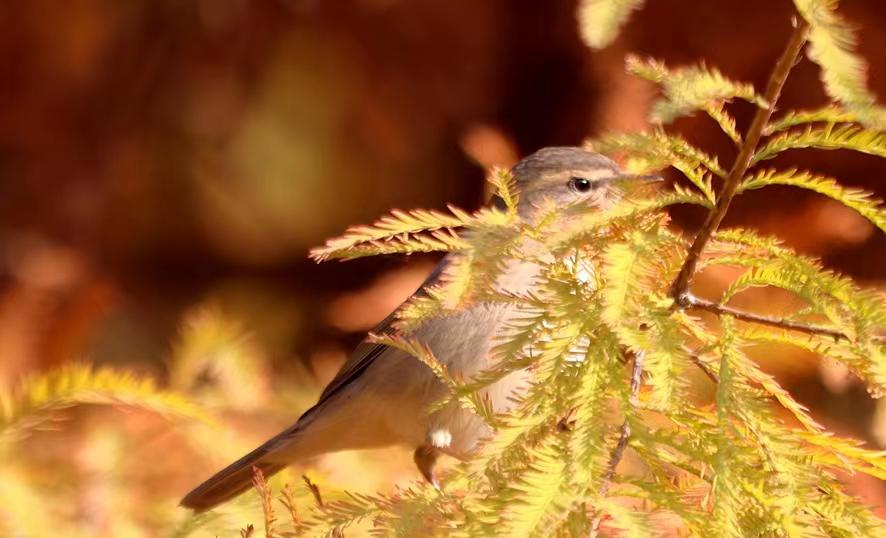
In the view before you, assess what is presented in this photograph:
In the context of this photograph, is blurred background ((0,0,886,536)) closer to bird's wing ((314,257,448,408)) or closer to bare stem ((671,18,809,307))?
bird's wing ((314,257,448,408))

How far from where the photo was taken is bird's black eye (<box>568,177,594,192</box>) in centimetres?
405

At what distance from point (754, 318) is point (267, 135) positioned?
549 centimetres

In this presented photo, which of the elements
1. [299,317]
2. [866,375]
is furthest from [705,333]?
[299,317]

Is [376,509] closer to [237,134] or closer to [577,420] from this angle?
[577,420]

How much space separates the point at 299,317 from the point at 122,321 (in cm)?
106

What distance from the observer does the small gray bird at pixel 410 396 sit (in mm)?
3742

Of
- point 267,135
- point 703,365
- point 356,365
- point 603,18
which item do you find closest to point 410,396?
point 356,365

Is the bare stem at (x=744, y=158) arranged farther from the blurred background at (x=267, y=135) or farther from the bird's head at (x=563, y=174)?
the blurred background at (x=267, y=135)

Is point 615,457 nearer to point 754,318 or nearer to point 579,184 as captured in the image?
point 754,318

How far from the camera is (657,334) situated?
1.88m

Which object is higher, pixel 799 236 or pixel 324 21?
pixel 324 21

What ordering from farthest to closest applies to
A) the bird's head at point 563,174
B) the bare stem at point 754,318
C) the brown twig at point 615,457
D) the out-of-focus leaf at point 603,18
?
the bird's head at point 563,174, the bare stem at point 754,318, the brown twig at point 615,457, the out-of-focus leaf at point 603,18

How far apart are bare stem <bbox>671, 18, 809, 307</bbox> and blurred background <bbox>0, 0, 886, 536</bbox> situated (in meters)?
3.48

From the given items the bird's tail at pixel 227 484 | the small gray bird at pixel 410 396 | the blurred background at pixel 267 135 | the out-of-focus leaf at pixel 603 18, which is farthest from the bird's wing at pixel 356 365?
the out-of-focus leaf at pixel 603 18
